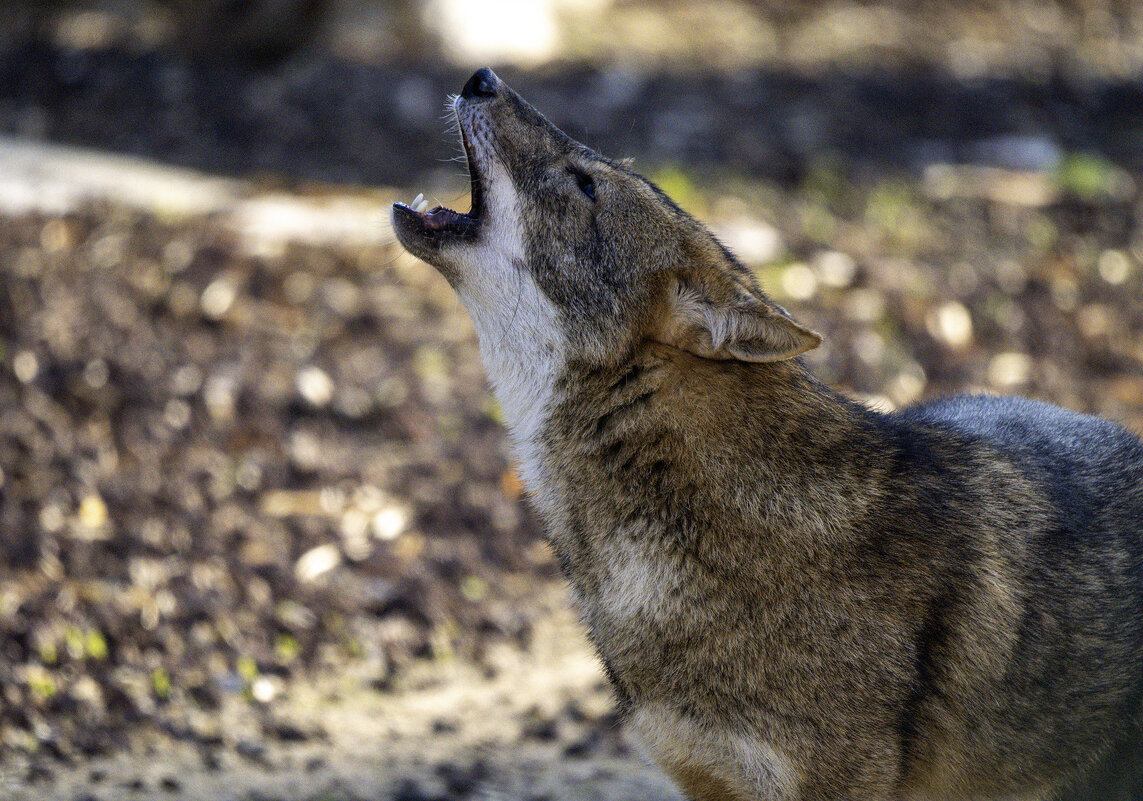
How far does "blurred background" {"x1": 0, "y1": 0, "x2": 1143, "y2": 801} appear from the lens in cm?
457

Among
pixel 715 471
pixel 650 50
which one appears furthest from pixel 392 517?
pixel 650 50

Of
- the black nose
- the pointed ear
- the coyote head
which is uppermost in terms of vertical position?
the black nose

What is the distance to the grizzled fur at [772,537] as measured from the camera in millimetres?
3062

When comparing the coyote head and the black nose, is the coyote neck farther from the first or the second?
the black nose

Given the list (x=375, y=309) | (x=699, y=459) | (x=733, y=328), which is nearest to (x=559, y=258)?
(x=733, y=328)

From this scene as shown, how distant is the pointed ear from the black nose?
0.92 metres

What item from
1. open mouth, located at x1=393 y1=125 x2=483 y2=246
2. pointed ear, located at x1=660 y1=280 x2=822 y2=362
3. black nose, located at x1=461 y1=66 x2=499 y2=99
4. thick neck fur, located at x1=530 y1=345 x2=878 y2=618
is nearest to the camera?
pointed ear, located at x1=660 y1=280 x2=822 y2=362

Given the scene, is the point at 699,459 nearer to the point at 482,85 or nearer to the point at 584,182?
the point at 584,182

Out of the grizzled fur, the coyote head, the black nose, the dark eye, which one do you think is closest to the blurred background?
the black nose

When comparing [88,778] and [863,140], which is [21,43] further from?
[88,778]

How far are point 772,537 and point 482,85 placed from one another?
1696 millimetres

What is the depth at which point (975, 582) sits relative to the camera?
3.18m

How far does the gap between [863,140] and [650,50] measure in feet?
7.79

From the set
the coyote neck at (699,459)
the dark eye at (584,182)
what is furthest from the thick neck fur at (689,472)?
the dark eye at (584,182)
